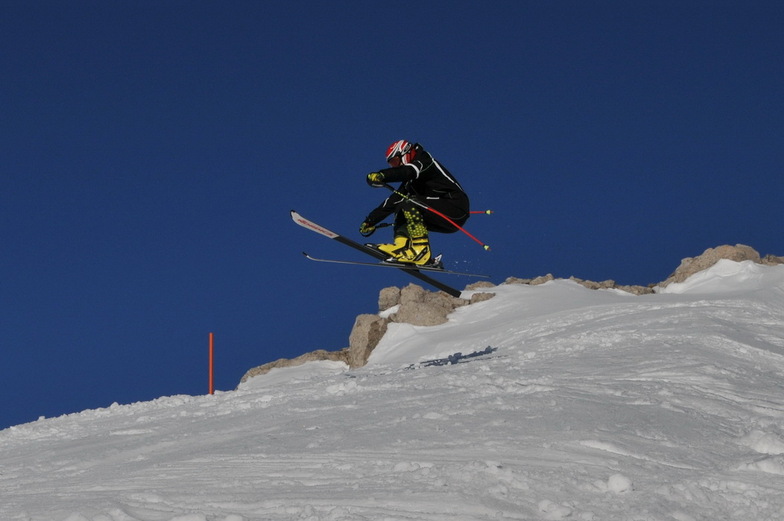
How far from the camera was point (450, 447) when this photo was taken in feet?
15.6

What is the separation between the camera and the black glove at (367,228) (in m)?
11.4

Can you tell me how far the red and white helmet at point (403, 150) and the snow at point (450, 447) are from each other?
3071mm

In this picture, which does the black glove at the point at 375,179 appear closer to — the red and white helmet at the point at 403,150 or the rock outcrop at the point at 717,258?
the red and white helmet at the point at 403,150

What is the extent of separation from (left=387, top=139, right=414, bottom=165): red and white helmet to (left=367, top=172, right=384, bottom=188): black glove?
1.55ft

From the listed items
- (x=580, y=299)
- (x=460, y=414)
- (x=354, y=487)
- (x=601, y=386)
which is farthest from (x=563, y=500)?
(x=580, y=299)

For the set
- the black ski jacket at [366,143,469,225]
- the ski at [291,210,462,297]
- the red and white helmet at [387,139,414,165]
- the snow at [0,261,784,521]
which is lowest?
the snow at [0,261,784,521]

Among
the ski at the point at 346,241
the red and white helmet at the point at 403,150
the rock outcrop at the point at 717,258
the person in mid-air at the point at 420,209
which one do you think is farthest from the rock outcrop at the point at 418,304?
the red and white helmet at the point at 403,150

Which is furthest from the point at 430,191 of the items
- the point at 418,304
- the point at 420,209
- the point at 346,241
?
the point at 418,304

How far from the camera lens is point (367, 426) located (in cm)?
561

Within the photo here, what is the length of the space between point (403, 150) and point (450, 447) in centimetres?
660

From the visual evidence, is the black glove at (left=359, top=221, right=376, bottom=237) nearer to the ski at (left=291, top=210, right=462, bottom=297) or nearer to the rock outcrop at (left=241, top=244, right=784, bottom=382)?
the ski at (left=291, top=210, right=462, bottom=297)

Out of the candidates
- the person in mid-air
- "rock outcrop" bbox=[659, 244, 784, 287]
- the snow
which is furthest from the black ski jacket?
"rock outcrop" bbox=[659, 244, 784, 287]

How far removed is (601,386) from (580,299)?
12.1m

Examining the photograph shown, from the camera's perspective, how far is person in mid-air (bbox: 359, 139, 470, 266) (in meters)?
11.1
